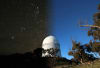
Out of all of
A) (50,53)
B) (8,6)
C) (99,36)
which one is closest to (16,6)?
(8,6)

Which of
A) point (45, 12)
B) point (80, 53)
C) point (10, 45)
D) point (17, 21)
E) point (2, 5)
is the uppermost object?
point (45, 12)

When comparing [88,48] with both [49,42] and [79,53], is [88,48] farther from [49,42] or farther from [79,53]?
[49,42]

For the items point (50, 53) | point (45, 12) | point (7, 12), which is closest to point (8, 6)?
point (7, 12)

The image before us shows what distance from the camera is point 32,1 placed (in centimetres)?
1221

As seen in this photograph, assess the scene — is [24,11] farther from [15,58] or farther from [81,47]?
[81,47]

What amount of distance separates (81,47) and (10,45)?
16.3 meters

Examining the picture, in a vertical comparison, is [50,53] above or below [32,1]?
below

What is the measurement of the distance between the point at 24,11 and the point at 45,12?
163 inches

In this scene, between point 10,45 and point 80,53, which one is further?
point 80,53

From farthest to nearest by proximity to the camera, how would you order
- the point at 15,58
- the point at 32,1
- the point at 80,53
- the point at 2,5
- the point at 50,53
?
the point at 80,53
the point at 50,53
the point at 32,1
the point at 15,58
the point at 2,5

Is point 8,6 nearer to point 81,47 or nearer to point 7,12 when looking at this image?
point 7,12

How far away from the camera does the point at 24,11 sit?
10453 millimetres

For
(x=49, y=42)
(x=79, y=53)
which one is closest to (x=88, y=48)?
(x=79, y=53)

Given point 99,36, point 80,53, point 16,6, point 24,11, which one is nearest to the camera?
point 16,6
